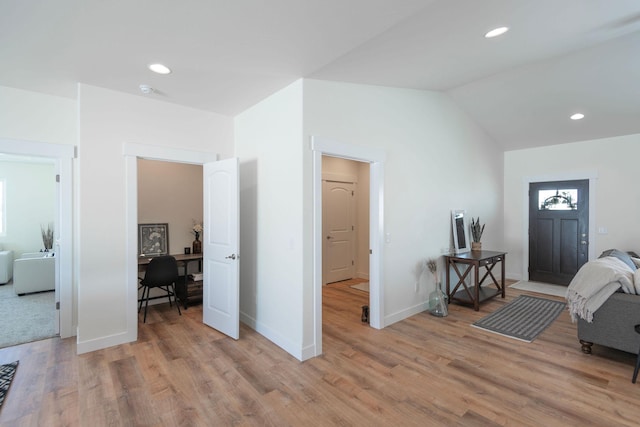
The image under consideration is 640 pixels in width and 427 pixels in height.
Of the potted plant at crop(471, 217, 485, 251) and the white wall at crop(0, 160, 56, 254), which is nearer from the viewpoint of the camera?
the potted plant at crop(471, 217, 485, 251)

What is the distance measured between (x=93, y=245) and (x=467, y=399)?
3.63 metres

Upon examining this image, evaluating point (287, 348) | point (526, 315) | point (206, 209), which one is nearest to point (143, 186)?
point (206, 209)

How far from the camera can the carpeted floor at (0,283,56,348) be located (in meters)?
3.36

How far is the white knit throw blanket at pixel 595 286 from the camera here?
9.09 ft

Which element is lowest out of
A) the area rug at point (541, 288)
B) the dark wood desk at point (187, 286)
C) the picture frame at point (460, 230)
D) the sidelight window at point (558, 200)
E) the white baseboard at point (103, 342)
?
the area rug at point (541, 288)

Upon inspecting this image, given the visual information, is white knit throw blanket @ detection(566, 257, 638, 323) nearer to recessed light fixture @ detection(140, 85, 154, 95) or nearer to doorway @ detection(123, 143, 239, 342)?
doorway @ detection(123, 143, 239, 342)

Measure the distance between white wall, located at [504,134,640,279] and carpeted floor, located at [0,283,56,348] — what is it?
7696 millimetres

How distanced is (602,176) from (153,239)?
24.2ft

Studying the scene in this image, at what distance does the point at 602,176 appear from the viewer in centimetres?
514

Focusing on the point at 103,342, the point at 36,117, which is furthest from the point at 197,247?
the point at 36,117

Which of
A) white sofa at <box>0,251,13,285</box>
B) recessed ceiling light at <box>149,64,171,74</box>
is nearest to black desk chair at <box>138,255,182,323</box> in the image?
recessed ceiling light at <box>149,64,171,74</box>

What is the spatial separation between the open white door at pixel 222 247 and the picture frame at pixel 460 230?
3241 millimetres

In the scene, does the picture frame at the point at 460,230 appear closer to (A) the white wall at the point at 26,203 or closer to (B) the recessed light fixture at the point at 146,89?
(B) the recessed light fixture at the point at 146,89

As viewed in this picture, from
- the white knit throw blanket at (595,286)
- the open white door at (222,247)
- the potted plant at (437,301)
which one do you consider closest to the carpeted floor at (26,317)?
the open white door at (222,247)
